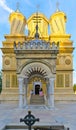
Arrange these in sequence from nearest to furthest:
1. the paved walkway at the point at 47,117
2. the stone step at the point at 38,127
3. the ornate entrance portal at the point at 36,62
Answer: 1. the stone step at the point at 38,127
2. the paved walkway at the point at 47,117
3. the ornate entrance portal at the point at 36,62

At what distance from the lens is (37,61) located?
63.6ft

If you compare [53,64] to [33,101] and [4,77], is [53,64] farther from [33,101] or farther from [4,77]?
[4,77]

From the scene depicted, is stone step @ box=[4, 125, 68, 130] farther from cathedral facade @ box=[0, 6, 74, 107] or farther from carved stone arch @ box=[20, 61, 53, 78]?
carved stone arch @ box=[20, 61, 53, 78]

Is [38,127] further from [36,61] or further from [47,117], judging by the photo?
[36,61]

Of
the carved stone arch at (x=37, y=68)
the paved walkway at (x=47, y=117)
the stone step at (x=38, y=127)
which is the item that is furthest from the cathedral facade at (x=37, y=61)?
the stone step at (x=38, y=127)

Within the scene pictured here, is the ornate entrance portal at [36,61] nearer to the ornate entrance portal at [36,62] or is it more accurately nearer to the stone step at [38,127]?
the ornate entrance portal at [36,62]

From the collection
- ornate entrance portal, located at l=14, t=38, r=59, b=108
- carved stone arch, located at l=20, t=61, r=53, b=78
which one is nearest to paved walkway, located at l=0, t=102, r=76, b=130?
ornate entrance portal, located at l=14, t=38, r=59, b=108

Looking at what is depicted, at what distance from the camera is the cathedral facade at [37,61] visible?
1917 centimetres

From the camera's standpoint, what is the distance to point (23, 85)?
19172 millimetres

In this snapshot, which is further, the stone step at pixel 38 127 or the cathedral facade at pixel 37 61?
the cathedral facade at pixel 37 61

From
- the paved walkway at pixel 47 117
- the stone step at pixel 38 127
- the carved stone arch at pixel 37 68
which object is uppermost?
the carved stone arch at pixel 37 68

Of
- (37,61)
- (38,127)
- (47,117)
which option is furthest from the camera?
(37,61)

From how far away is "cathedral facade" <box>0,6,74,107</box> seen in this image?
19.2 meters

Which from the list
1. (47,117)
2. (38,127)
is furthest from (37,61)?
(38,127)
